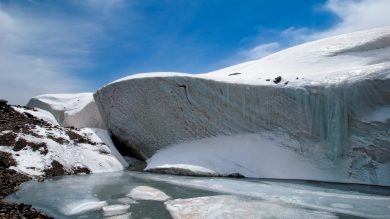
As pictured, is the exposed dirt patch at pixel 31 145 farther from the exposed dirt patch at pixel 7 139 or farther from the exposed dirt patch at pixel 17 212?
the exposed dirt patch at pixel 17 212

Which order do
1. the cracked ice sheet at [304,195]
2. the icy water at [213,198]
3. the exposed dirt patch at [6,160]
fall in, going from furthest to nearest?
the exposed dirt patch at [6,160], the cracked ice sheet at [304,195], the icy water at [213,198]

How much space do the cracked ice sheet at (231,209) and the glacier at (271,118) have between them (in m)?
4.38

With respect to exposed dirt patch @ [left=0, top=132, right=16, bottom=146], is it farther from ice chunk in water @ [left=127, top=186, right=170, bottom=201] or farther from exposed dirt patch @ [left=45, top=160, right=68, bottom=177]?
ice chunk in water @ [left=127, top=186, right=170, bottom=201]

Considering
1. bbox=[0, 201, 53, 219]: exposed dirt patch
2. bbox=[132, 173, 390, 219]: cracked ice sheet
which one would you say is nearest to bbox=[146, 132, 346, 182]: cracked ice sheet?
bbox=[132, 173, 390, 219]: cracked ice sheet

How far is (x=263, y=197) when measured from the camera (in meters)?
8.02

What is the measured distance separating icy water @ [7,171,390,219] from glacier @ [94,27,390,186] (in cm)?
131

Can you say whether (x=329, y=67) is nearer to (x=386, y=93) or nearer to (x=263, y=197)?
(x=386, y=93)

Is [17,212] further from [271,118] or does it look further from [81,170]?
[271,118]

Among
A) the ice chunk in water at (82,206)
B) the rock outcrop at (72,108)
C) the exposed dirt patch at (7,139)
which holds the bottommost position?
the ice chunk in water at (82,206)

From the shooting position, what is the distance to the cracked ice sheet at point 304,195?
709 cm

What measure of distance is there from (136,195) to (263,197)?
280 cm

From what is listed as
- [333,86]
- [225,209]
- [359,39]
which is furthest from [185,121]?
[359,39]

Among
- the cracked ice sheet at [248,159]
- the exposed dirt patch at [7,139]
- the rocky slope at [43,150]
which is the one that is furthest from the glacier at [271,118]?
the exposed dirt patch at [7,139]

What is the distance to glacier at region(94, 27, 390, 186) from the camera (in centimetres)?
1145
